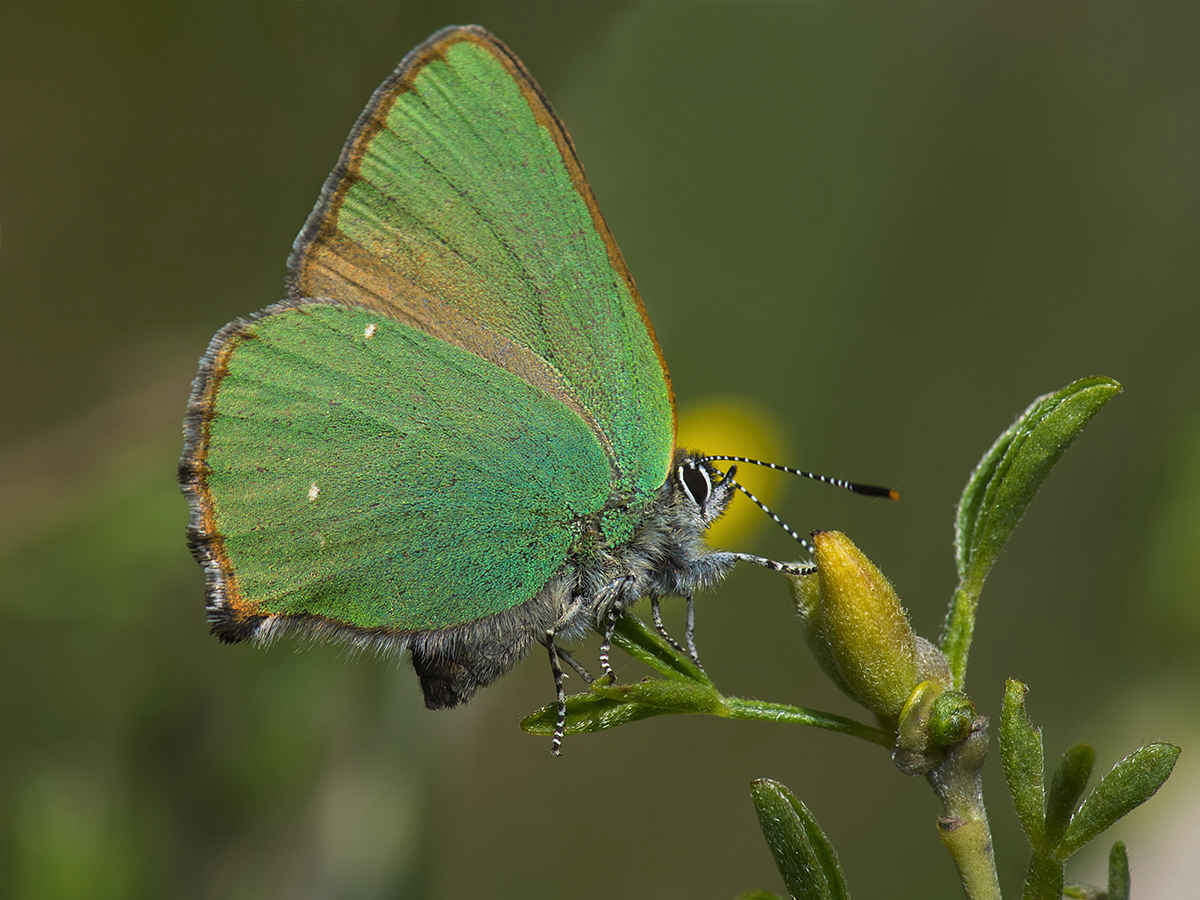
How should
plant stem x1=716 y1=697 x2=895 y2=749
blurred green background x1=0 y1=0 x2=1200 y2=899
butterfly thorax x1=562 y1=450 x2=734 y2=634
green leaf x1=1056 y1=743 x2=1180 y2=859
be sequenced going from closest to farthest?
green leaf x1=1056 y1=743 x2=1180 y2=859
plant stem x1=716 y1=697 x2=895 y2=749
butterfly thorax x1=562 y1=450 x2=734 y2=634
blurred green background x1=0 y1=0 x2=1200 y2=899

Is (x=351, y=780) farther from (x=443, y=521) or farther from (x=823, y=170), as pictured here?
(x=823, y=170)

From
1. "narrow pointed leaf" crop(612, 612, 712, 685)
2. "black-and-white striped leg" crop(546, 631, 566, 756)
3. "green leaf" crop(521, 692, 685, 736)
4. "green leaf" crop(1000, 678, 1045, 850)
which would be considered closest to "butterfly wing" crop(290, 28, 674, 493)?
"black-and-white striped leg" crop(546, 631, 566, 756)

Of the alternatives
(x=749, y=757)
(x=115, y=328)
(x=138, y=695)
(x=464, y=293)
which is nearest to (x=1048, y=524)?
(x=749, y=757)

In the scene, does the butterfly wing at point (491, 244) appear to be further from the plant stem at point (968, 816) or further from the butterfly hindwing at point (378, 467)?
the plant stem at point (968, 816)

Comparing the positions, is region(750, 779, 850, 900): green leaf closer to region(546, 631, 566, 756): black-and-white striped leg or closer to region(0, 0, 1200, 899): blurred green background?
region(546, 631, 566, 756): black-and-white striped leg

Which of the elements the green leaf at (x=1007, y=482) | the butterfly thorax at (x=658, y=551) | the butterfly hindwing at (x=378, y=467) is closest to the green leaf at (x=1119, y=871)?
the green leaf at (x=1007, y=482)

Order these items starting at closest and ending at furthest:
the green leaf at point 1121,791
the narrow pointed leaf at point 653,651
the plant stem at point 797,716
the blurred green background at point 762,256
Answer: the green leaf at point 1121,791, the plant stem at point 797,716, the narrow pointed leaf at point 653,651, the blurred green background at point 762,256
